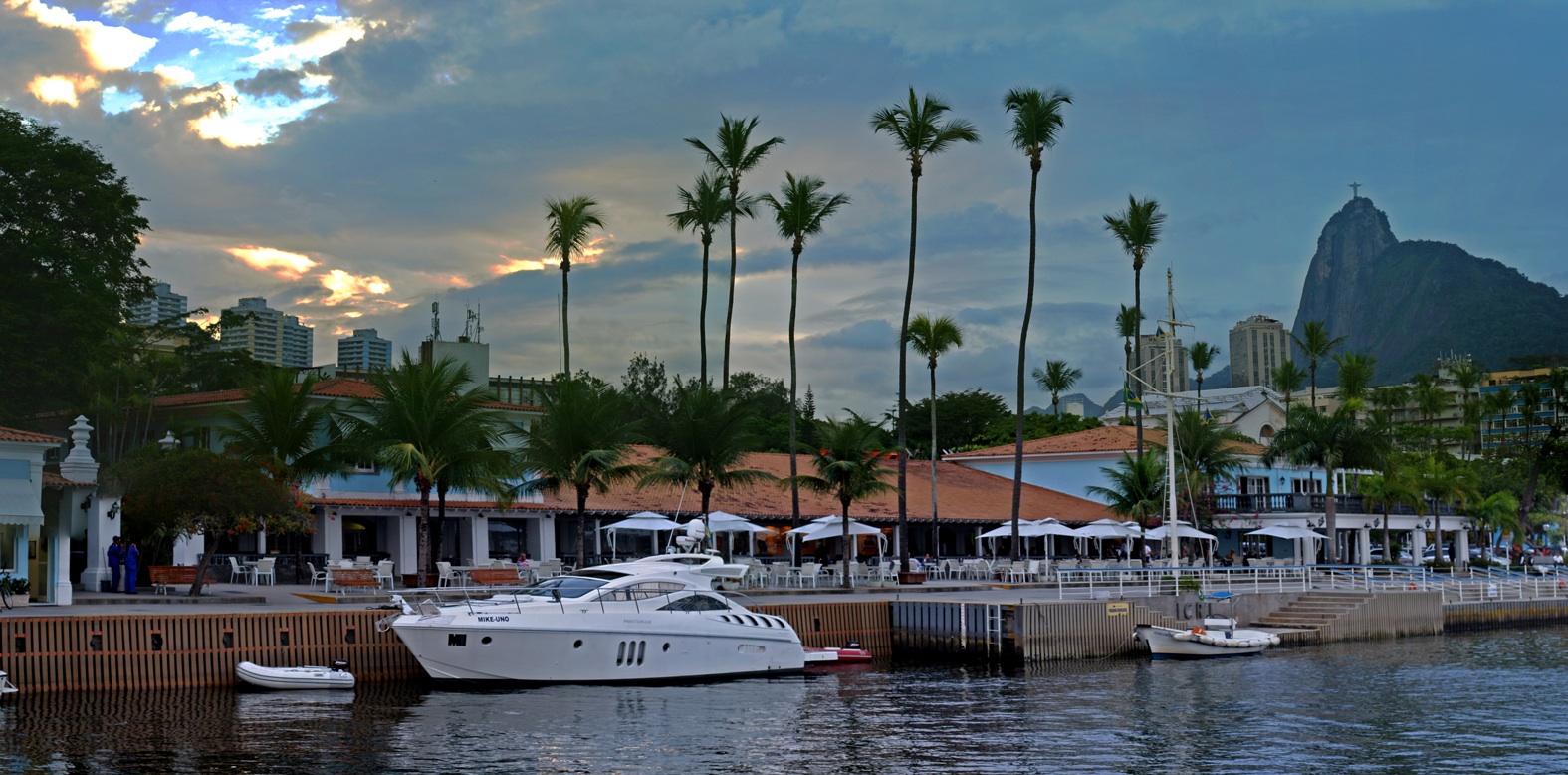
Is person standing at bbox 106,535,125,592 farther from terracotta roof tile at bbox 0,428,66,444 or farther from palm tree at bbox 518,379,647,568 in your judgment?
palm tree at bbox 518,379,647,568

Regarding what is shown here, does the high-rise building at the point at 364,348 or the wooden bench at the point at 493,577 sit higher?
the high-rise building at the point at 364,348

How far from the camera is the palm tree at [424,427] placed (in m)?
36.7

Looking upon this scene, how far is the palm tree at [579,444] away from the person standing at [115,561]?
35.6 feet

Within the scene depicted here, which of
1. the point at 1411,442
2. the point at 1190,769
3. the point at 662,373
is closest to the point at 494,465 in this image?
the point at 1190,769

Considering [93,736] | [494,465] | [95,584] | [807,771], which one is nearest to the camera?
[807,771]

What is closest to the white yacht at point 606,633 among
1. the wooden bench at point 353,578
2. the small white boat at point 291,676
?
the small white boat at point 291,676

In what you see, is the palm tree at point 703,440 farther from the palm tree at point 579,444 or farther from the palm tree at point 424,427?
the palm tree at point 424,427

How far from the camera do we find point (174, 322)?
254ft

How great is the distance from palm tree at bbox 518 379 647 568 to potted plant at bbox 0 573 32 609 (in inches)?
530

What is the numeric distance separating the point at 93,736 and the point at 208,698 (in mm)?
4186

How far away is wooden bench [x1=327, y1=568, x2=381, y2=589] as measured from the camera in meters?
35.9

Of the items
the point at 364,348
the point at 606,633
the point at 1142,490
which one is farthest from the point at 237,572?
the point at 364,348

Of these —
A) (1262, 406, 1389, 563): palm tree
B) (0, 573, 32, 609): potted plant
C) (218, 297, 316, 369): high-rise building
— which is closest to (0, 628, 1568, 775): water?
(0, 573, 32, 609): potted plant

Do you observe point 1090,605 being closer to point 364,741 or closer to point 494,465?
point 494,465
